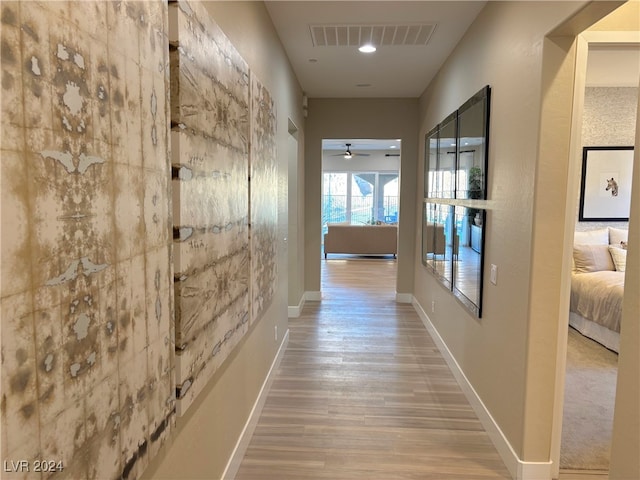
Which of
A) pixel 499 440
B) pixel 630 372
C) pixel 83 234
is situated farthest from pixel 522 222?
pixel 83 234

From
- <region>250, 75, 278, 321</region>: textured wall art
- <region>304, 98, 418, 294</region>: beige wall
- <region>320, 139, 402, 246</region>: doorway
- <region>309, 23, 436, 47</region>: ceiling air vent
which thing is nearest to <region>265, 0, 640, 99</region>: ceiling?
<region>309, 23, 436, 47</region>: ceiling air vent

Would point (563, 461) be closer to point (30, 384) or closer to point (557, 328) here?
point (557, 328)

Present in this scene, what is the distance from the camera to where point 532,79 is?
2117mm

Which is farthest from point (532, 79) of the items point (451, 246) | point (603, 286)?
point (603, 286)

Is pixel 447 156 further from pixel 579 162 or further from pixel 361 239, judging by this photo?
pixel 361 239

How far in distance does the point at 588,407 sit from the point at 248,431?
7.59 ft

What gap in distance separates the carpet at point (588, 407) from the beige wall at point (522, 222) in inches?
16.7

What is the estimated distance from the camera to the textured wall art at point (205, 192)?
1322mm

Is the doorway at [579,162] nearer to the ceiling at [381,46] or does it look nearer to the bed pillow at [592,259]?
the ceiling at [381,46]

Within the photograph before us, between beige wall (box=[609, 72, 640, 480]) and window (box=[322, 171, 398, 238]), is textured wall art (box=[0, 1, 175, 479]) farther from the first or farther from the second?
window (box=[322, 171, 398, 238])

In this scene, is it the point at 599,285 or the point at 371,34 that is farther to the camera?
the point at 599,285

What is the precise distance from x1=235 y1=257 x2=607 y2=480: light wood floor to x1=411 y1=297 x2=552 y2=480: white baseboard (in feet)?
0.15

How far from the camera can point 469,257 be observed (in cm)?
310

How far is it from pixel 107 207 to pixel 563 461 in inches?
103
